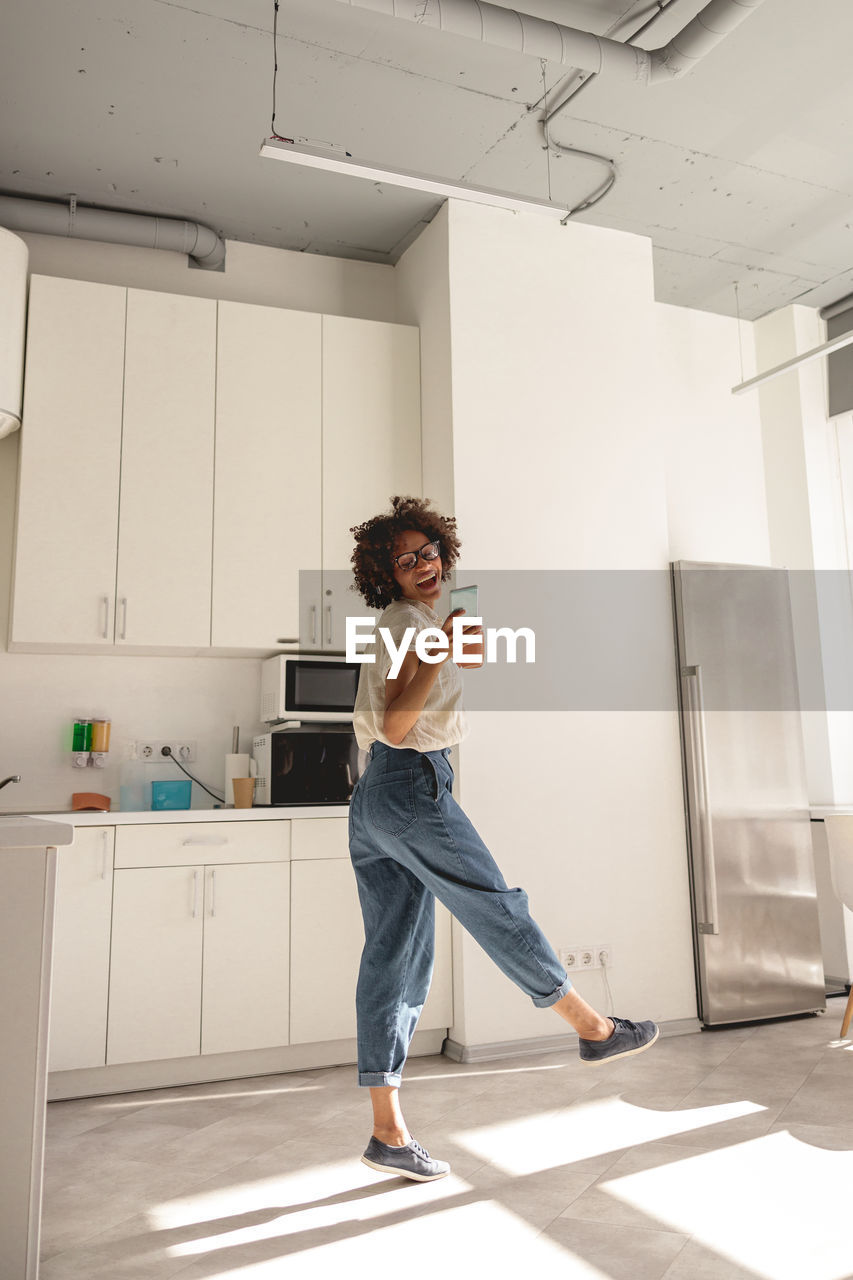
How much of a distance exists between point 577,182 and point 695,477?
63.1 inches

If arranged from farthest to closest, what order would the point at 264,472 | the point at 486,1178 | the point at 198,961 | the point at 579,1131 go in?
1. the point at 264,472
2. the point at 198,961
3. the point at 579,1131
4. the point at 486,1178

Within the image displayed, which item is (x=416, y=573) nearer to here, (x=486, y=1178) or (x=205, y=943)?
(x=486, y=1178)

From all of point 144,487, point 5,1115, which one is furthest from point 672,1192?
point 144,487

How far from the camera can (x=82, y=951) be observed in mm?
3197

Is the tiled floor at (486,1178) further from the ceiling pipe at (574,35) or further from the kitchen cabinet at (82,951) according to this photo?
the ceiling pipe at (574,35)

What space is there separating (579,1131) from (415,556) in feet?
5.35

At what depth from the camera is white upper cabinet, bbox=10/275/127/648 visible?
3516 mm

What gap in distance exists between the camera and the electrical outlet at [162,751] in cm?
387

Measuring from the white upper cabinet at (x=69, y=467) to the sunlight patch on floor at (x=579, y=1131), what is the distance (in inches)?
83.0

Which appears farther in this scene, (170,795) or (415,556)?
(170,795)

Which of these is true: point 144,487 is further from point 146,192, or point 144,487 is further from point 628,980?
point 628,980

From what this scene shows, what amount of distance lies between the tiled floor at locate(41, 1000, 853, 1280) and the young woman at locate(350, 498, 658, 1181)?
0.22 metres

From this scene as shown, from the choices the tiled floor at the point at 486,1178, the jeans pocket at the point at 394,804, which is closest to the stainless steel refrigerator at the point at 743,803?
the tiled floor at the point at 486,1178

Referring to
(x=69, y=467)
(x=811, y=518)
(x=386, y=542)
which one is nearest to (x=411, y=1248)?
(x=386, y=542)
